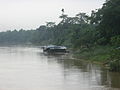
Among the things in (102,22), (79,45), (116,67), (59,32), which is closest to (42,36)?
(59,32)

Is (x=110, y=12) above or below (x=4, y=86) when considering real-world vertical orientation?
above

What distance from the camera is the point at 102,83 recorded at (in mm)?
23656

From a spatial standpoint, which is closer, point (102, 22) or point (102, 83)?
point (102, 83)

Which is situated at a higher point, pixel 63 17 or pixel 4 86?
pixel 63 17

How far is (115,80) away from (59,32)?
94.1 m

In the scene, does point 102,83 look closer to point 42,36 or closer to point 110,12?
point 110,12

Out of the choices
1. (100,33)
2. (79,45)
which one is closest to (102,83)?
(100,33)

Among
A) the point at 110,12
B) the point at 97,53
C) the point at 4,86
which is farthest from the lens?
the point at 110,12

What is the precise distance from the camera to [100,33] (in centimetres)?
5847

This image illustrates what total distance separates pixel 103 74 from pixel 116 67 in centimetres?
169

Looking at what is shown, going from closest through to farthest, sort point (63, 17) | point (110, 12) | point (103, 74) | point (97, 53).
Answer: point (103, 74) → point (97, 53) → point (110, 12) → point (63, 17)

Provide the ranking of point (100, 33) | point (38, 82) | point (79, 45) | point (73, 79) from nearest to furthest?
point (38, 82), point (73, 79), point (100, 33), point (79, 45)

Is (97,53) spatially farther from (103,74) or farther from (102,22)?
(103,74)

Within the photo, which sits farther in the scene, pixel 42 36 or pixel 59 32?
pixel 42 36
